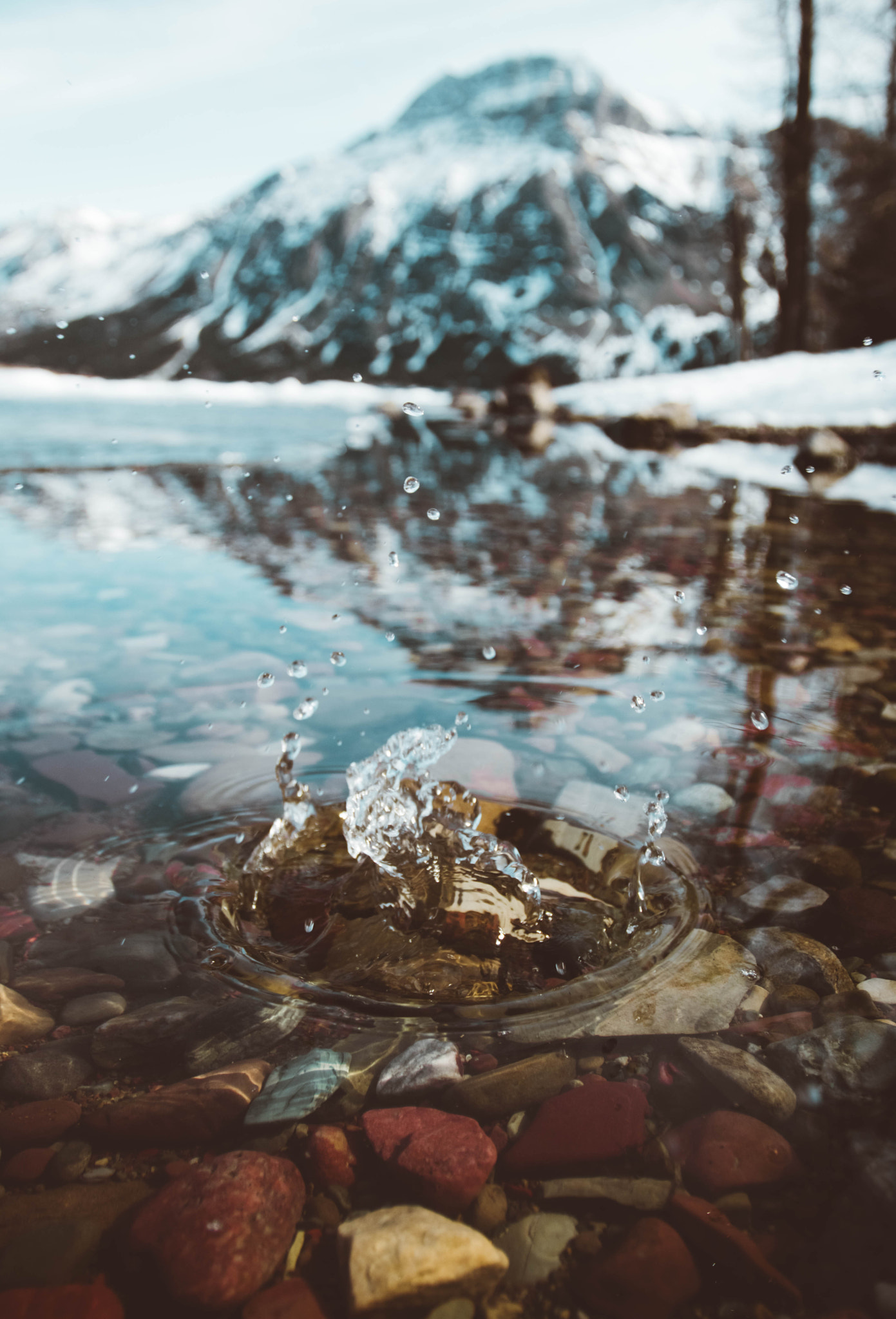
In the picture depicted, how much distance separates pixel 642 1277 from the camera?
44.2 inches

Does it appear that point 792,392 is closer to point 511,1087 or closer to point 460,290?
point 511,1087

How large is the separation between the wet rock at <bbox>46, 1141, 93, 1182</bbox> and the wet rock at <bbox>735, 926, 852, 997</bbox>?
1314mm

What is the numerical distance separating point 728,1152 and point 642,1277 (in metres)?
0.28

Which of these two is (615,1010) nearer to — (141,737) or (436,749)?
(436,749)

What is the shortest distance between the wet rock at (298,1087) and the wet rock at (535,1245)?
41 centimetres

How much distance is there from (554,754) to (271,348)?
169741mm

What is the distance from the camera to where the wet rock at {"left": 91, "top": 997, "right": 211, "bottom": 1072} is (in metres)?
1.55

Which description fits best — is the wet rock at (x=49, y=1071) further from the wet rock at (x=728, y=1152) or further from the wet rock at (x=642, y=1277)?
the wet rock at (x=728, y=1152)

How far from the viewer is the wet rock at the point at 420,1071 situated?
1.47 metres

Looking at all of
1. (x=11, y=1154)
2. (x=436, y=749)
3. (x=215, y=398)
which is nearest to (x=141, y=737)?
(x=436, y=749)

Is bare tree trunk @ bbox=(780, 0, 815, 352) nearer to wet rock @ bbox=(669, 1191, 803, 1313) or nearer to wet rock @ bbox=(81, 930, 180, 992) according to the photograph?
Result: wet rock @ bbox=(81, 930, 180, 992)

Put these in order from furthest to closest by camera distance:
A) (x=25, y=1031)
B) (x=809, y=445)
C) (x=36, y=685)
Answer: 1. (x=809, y=445)
2. (x=36, y=685)
3. (x=25, y=1031)

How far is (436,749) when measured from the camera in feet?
8.63

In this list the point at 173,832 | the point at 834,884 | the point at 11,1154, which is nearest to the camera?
the point at 11,1154
